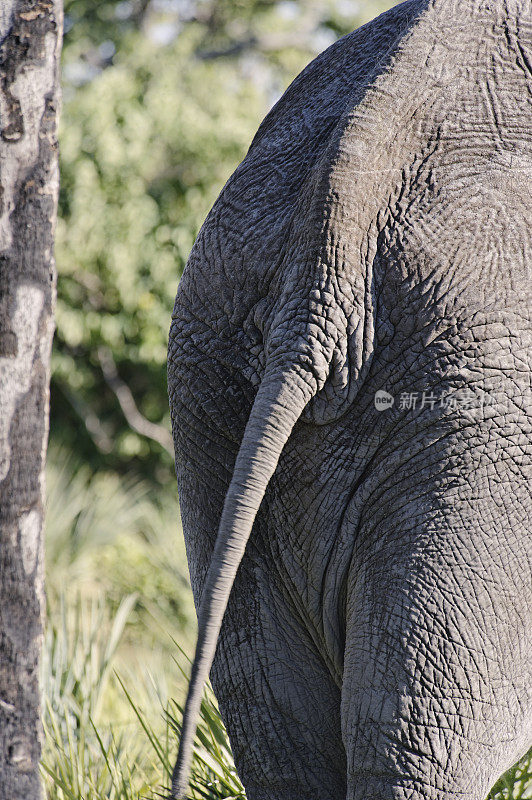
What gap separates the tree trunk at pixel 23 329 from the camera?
1.80 meters

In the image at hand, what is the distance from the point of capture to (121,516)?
25.9ft

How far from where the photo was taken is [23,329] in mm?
1832

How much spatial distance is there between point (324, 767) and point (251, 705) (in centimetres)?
18

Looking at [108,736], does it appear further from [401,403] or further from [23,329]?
[401,403]

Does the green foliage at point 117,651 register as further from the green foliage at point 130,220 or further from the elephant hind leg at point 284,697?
the elephant hind leg at point 284,697

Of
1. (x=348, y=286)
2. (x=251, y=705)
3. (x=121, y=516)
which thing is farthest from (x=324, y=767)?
(x=121, y=516)

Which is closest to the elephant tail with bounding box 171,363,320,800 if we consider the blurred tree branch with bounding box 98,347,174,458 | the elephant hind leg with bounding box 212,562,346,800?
the elephant hind leg with bounding box 212,562,346,800

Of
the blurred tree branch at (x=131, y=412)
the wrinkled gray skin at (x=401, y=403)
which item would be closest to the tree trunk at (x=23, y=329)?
the wrinkled gray skin at (x=401, y=403)

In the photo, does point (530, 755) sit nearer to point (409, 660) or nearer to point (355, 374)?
point (409, 660)

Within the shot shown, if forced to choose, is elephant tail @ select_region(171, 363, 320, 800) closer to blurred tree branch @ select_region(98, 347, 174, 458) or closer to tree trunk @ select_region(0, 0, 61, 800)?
tree trunk @ select_region(0, 0, 61, 800)

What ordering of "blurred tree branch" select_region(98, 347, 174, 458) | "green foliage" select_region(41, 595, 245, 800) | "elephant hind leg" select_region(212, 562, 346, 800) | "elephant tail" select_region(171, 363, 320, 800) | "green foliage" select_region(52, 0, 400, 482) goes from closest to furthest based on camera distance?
1. "elephant tail" select_region(171, 363, 320, 800)
2. "elephant hind leg" select_region(212, 562, 346, 800)
3. "green foliage" select_region(41, 595, 245, 800)
4. "green foliage" select_region(52, 0, 400, 482)
5. "blurred tree branch" select_region(98, 347, 174, 458)

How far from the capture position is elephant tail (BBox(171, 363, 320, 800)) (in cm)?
146

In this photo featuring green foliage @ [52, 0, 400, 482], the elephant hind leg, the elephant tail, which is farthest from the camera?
green foliage @ [52, 0, 400, 482]

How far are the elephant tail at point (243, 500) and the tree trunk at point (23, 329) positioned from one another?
1.54 feet
